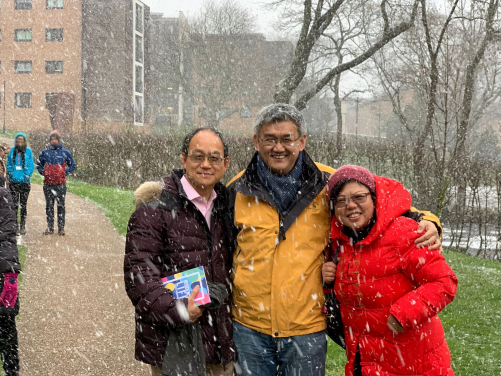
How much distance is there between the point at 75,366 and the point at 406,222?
3.65 metres

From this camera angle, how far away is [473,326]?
20.1ft

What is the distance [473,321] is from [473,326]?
23 centimetres

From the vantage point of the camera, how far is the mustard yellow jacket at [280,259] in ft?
8.68

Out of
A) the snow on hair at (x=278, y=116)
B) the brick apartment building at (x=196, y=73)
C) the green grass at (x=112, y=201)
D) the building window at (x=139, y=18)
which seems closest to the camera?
the snow on hair at (x=278, y=116)

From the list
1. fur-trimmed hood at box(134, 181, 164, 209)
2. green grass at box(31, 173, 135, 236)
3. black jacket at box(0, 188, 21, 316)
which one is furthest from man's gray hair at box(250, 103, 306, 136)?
green grass at box(31, 173, 135, 236)

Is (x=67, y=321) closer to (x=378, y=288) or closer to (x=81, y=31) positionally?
(x=378, y=288)

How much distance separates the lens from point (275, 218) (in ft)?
8.89

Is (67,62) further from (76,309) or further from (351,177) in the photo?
(351,177)

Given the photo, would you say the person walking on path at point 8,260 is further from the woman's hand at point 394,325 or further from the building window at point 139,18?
the building window at point 139,18

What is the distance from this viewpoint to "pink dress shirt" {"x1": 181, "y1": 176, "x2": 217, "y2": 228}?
2.62m

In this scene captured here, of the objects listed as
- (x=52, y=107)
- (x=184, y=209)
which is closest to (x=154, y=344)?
(x=184, y=209)

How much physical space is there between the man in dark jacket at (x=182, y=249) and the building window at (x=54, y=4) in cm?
4742

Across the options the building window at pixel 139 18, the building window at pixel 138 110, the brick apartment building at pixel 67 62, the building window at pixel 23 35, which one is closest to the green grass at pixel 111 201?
the brick apartment building at pixel 67 62

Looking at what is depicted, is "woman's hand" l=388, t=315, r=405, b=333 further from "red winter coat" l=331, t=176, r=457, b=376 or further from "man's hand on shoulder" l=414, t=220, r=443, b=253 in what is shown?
"man's hand on shoulder" l=414, t=220, r=443, b=253
